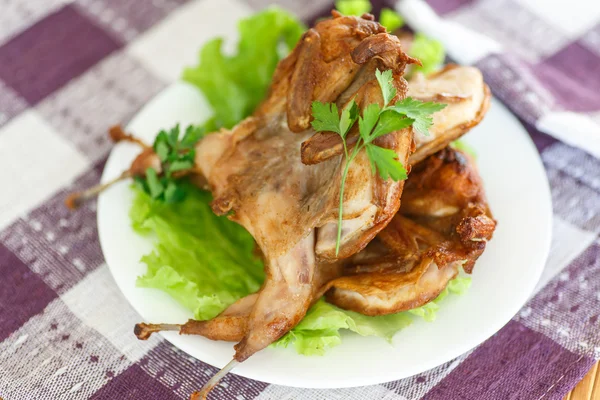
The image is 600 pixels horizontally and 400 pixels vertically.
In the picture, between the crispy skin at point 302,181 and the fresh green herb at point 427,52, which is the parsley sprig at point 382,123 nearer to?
the crispy skin at point 302,181

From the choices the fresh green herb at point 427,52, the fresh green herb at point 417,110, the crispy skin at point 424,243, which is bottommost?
the fresh green herb at point 427,52

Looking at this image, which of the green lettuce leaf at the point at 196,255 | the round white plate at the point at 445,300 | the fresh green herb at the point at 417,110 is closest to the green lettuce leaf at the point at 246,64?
the round white plate at the point at 445,300

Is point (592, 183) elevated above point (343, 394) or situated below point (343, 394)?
below

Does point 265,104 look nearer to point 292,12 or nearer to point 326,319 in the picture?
point 326,319

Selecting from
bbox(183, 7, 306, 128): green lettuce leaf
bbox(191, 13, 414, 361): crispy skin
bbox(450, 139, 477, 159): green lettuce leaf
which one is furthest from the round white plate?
bbox(191, 13, 414, 361): crispy skin

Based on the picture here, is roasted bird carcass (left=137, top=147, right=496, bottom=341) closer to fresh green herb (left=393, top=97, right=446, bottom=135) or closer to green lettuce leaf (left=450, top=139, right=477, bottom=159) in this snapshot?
green lettuce leaf (left=450, top=139, right=477, bottom=159)

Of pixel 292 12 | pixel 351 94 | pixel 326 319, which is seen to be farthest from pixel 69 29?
pixel 326 319
